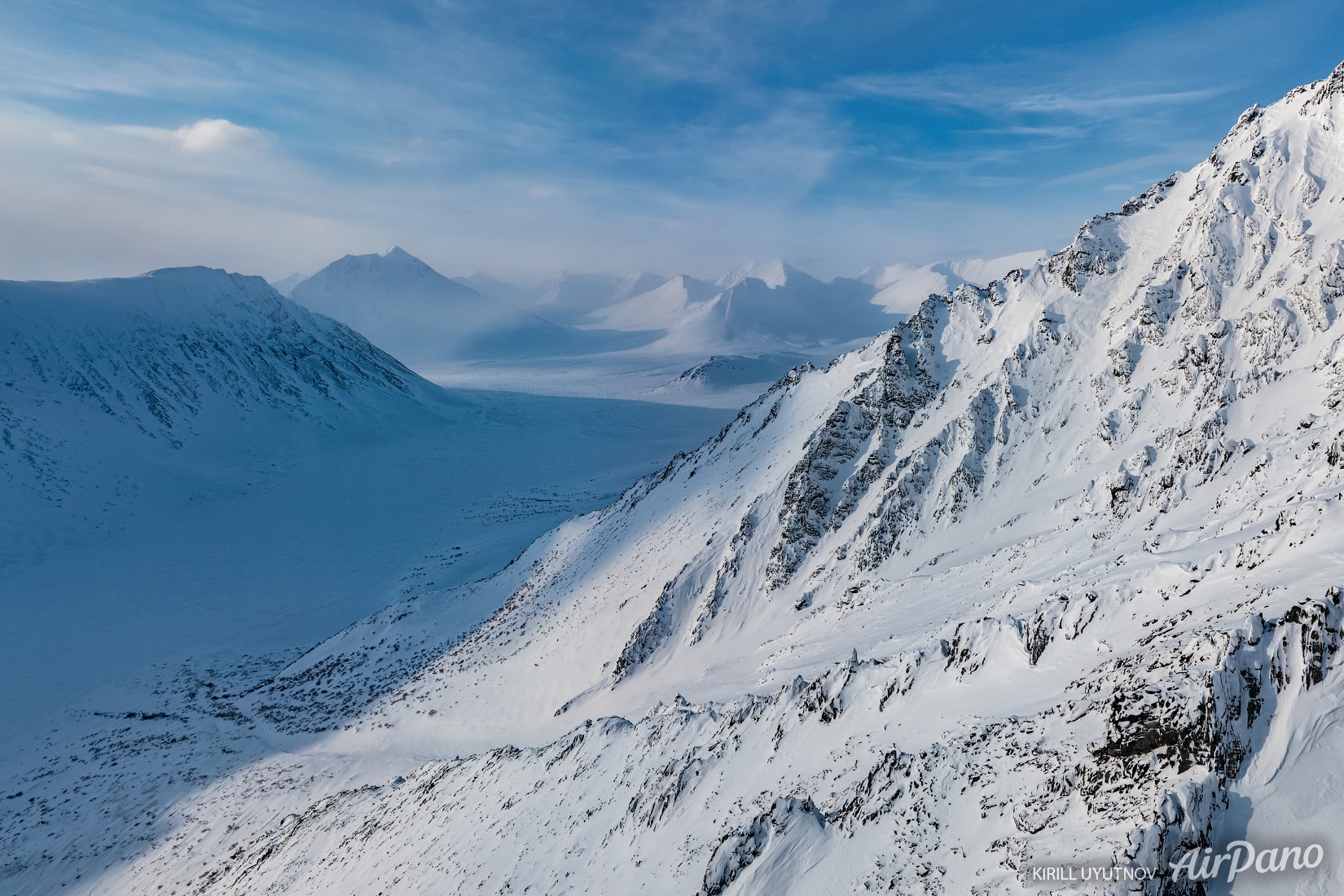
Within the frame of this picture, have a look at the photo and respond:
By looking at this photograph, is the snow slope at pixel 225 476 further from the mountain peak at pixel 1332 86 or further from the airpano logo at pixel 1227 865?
the mountain peak at pixel 1332 86

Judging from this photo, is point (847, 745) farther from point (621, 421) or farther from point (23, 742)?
point (621, 421)

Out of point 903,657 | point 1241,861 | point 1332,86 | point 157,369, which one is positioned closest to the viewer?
point 1241,861

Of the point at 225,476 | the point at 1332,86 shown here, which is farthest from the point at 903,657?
the point at 225,476

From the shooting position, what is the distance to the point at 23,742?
43.9 metres

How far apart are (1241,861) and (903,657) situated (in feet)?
34.1

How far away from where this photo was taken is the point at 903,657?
66.9 ft

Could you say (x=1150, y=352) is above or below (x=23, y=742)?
above

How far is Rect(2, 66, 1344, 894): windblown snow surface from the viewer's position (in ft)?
39.9

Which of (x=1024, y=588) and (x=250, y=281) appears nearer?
(x=1024, y=588)

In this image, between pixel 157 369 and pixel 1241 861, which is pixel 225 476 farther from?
pixel 1241 861

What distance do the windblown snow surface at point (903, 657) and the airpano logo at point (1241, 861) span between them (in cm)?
15

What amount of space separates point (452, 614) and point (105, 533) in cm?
5317

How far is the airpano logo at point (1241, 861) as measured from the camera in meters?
9.86

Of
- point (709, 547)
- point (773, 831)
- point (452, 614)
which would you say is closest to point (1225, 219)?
point (709, 547)
